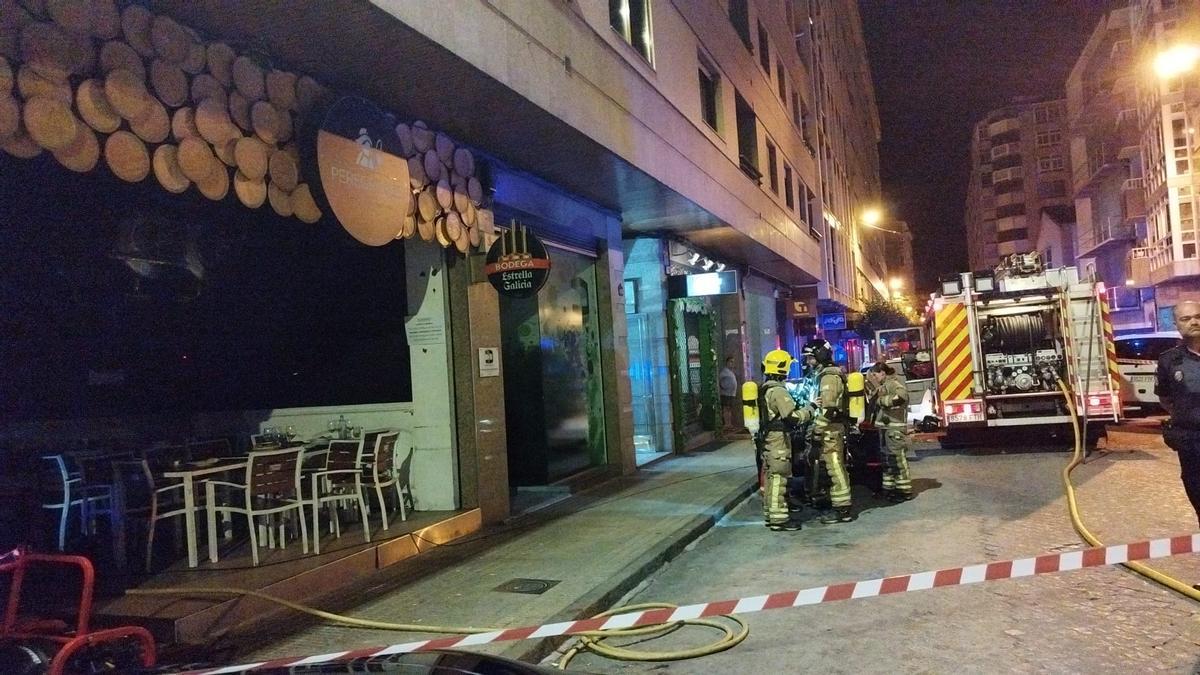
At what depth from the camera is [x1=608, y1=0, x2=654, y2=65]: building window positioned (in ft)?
34.5

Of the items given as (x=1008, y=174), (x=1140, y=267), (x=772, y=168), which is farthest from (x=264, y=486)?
(x=1008, y=174)

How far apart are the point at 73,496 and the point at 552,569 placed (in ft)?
14.2

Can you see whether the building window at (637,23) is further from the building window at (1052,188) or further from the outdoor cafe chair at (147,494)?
the building window at (1052,188)

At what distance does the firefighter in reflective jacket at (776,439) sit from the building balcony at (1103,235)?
4092 cm

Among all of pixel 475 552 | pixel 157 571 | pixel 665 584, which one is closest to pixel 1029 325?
pixel 665 584

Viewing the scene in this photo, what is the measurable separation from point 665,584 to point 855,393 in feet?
10.7

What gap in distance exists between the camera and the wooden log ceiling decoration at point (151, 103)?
4.07 meters

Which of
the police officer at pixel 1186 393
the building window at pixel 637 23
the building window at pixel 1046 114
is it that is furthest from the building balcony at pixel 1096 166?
the police officer at pixel 1186 393

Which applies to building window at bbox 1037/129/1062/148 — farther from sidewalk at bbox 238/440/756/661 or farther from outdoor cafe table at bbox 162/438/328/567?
outdoor cafe table at bbox 162/438/328/567

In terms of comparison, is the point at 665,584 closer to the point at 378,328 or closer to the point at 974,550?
the point at 974,550

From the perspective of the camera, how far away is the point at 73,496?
6.70 meters

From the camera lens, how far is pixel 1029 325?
476 inches

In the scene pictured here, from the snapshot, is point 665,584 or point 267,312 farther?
point 267,312

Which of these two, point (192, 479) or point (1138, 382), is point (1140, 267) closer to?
point (1138, 382)
